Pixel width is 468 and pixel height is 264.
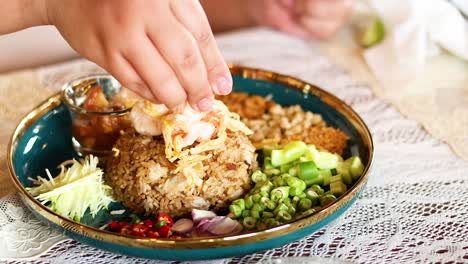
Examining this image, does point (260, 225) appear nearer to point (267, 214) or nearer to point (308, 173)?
point (267, 214)

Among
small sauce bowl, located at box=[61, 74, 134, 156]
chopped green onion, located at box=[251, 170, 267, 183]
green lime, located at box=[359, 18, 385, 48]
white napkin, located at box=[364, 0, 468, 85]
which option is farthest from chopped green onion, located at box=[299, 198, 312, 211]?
green lime, located at box=[359, 18, 385, 48]

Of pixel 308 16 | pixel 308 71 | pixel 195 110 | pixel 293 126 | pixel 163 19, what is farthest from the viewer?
pixel 308 16

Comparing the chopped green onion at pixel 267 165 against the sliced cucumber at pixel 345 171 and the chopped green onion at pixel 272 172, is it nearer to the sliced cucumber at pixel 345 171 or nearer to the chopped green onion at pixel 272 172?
the chopped green onion at pixel 272 172

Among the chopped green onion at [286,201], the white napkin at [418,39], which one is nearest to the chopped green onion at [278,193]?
the chopped green onion at [286,201]

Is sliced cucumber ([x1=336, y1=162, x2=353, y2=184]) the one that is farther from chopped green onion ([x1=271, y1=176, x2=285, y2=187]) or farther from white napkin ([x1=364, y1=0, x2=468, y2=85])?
white napkin ([x1=364, y1=0, x2=468, y2=85])

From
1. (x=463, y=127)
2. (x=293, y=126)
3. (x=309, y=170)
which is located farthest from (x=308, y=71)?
(x=309, y=170)

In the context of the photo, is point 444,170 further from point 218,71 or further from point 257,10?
point 257,10
